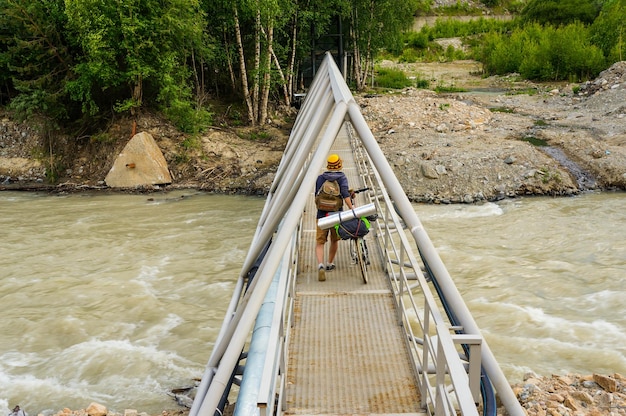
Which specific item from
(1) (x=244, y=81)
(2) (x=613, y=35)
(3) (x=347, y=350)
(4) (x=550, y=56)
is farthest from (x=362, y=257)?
(2) (x=613, y=35)

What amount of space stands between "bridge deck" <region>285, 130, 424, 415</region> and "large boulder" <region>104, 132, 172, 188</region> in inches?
498

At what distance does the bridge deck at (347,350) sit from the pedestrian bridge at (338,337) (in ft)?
0.03

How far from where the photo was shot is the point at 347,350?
4.93 meters

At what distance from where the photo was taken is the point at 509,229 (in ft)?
43.2

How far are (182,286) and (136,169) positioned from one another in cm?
859

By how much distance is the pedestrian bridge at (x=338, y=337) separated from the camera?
3146 mm

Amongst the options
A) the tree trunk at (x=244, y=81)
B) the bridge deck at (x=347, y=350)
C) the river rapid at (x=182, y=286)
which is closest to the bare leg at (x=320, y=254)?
the bridge deck at (x=347, y=350)

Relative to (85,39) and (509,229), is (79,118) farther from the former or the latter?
(509,229)

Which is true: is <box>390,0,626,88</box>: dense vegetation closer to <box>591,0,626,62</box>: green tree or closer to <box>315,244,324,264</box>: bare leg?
<box>591,0,626,62</box>: green tree

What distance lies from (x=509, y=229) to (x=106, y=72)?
13283mm

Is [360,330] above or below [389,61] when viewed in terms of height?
below

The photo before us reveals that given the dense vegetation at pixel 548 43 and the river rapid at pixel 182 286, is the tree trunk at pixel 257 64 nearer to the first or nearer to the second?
the river rapid at pixel 182 286

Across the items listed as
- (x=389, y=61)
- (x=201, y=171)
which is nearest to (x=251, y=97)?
(x=201, y=171)

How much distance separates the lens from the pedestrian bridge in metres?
3.15
